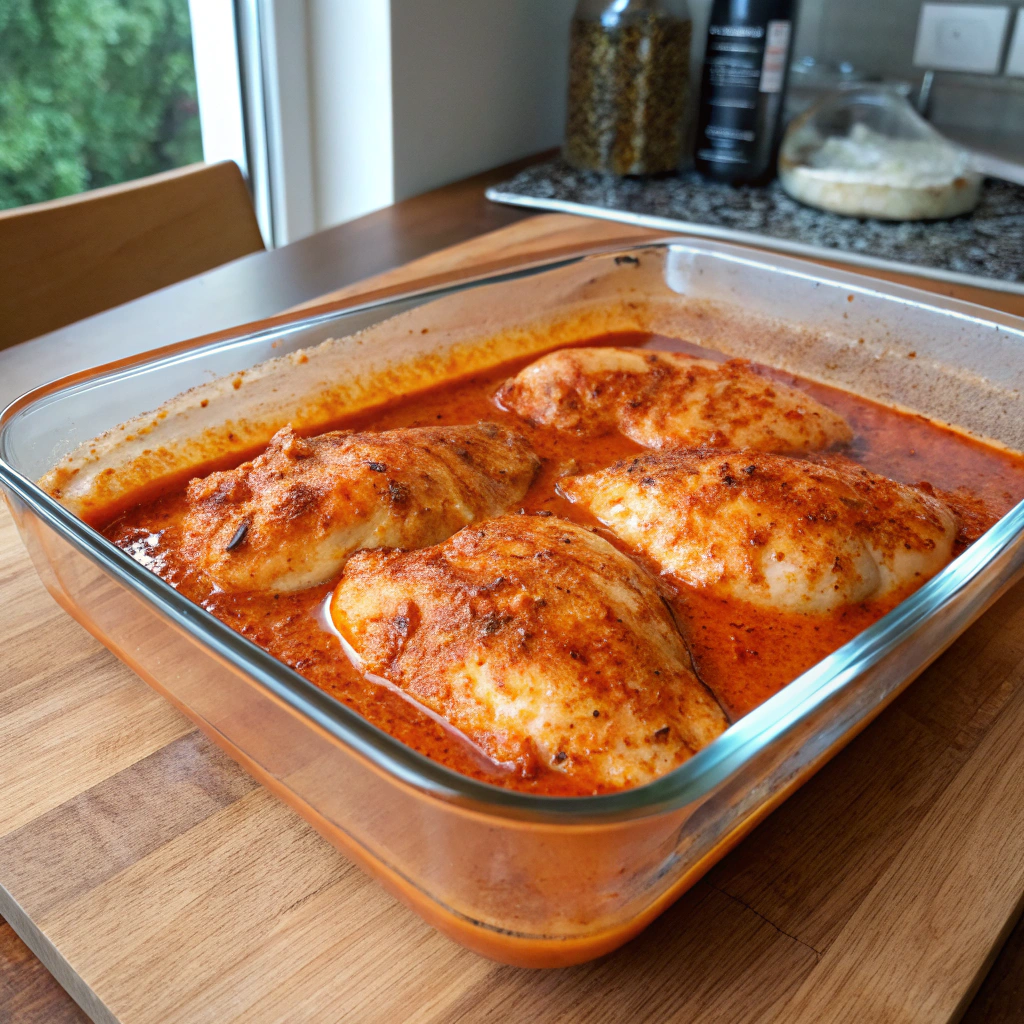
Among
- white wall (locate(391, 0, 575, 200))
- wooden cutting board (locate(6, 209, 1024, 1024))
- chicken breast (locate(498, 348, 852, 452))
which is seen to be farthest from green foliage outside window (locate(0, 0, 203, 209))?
wooden cutting board (locate(6, 209, 1024, 1024))

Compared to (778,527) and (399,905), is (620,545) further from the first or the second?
(399,905)

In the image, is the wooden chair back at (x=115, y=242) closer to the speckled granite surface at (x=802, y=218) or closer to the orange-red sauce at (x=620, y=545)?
Answer: the speckled granite surface at (x=802, y=218)

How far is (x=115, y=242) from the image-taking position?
77.6 inches

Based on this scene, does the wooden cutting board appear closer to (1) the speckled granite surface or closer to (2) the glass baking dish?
(2) the glass baking dish

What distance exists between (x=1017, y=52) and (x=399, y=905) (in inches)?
103

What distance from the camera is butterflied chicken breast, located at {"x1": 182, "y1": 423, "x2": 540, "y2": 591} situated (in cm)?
105

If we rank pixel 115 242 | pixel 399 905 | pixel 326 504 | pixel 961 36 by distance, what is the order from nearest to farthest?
pixel 399 905, pixel 326 504, pixel 115 242, pixel 961 36

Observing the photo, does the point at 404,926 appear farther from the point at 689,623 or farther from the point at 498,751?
the point at 689,623

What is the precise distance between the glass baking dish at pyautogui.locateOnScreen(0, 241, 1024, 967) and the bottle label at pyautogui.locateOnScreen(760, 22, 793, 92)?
36.8 inches

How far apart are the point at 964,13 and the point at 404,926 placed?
2.65m

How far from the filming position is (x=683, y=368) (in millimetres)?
1476

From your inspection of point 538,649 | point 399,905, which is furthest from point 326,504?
point 399,905

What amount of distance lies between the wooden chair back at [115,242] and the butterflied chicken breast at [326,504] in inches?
36.7

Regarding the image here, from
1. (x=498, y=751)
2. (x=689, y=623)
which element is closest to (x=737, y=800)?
(x=498, y=751)
